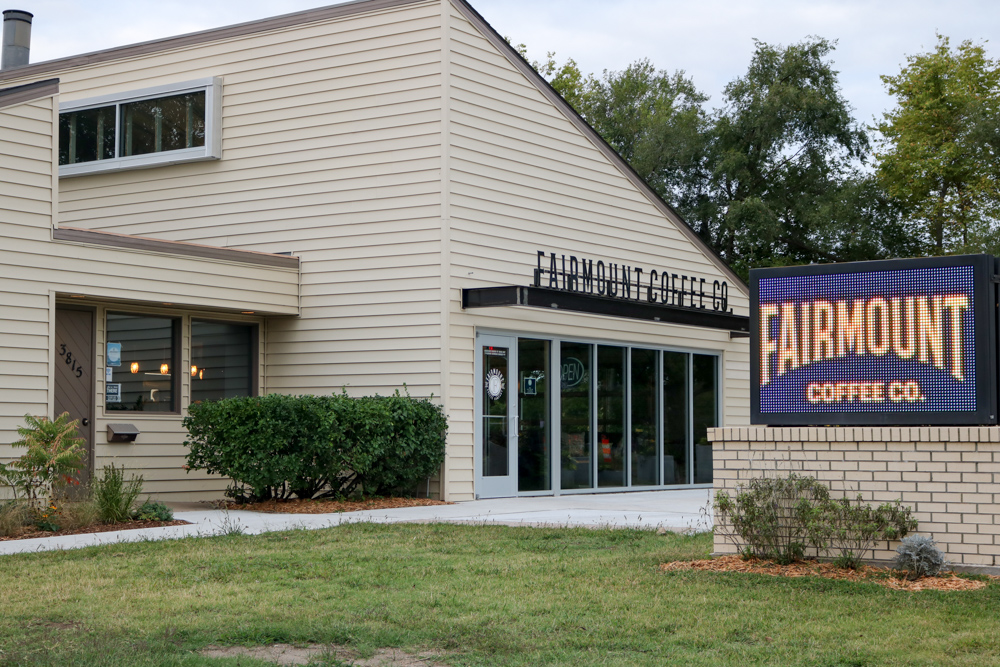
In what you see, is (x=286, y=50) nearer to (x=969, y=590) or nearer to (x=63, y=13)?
(x=969, y=590)

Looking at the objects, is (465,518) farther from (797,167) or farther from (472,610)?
(797,167)

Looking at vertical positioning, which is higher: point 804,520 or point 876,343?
point 876,343

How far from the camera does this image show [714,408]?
19.5 m

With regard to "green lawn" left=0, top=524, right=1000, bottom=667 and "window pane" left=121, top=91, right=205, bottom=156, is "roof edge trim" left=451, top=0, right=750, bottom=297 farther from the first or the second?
"green lawn" left=0, top=524, right=1000, bottom=667

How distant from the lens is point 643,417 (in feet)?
58.7

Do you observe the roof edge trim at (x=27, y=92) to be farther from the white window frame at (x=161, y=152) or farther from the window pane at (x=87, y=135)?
the window pane at (x=87, y=135)

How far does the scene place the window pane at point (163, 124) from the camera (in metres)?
16.7

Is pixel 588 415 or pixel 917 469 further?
pixel 588 415

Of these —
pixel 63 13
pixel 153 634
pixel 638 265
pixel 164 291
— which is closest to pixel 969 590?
pixel 153 634

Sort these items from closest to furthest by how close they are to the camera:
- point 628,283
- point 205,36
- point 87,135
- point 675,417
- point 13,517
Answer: point 13,517
point 205,36
point 628,283
point 87,135
point 675,417

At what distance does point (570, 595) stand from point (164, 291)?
837cm

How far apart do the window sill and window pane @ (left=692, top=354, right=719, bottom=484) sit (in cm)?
882

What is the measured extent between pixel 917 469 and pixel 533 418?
8.46 metres

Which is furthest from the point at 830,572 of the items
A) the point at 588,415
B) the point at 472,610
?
the point at 588,415
